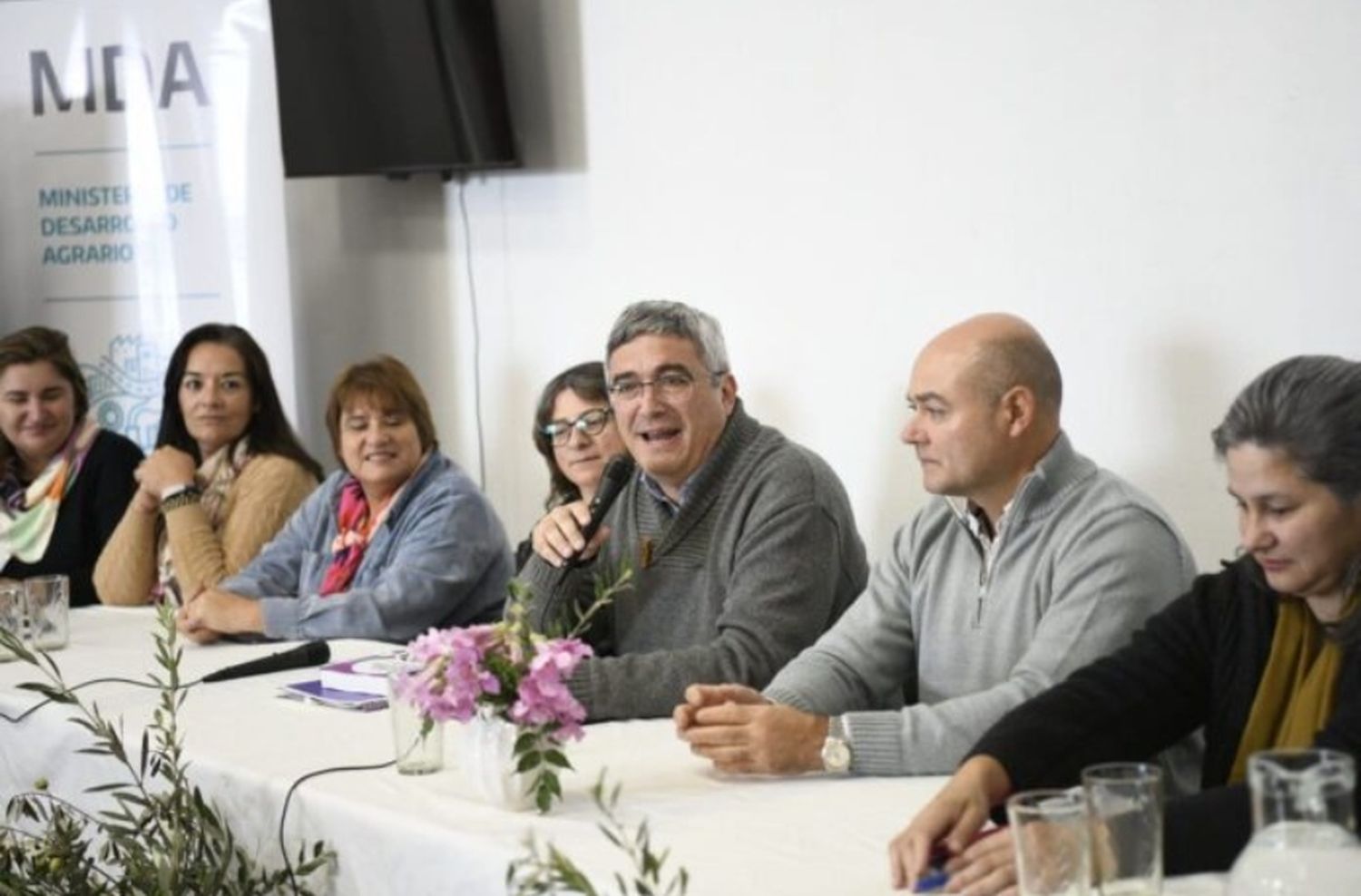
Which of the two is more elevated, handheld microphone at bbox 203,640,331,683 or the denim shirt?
the denim shirt

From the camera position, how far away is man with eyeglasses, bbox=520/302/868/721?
10.8 ft

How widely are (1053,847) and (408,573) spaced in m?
2.41

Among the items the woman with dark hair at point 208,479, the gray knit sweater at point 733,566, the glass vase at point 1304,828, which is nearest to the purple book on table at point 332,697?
the gray knit sweater at point 733,566

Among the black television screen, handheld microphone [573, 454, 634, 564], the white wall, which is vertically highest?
the black television screen

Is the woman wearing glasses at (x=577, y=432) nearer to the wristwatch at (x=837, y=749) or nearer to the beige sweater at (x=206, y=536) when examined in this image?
the beige sweater at (x=206, y=536)

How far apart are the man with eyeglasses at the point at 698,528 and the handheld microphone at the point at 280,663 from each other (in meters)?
0.40

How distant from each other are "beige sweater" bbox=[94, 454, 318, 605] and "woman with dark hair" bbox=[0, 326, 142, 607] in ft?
0.84

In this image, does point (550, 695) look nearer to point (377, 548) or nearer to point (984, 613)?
point (984, 613)

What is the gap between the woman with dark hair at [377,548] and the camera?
4.01 meters

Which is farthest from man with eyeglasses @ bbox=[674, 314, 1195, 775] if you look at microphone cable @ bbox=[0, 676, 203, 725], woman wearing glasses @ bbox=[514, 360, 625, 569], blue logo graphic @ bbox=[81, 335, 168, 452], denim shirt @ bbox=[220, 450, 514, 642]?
blue logo graphic @ bbox=[81, 335, 168, 452]

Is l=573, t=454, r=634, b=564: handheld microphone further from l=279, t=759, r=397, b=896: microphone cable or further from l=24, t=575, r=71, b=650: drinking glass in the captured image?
l=24, t=575, r=71, b=650: drinking glass

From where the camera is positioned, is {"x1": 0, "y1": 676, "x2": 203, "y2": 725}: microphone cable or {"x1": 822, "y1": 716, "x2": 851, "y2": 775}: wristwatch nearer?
{"x1": 822, "y1": 716, "x2": 851, "y2": 775}: wristwatch

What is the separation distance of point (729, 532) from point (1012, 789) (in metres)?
1.16

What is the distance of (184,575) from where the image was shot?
4.69 meters
